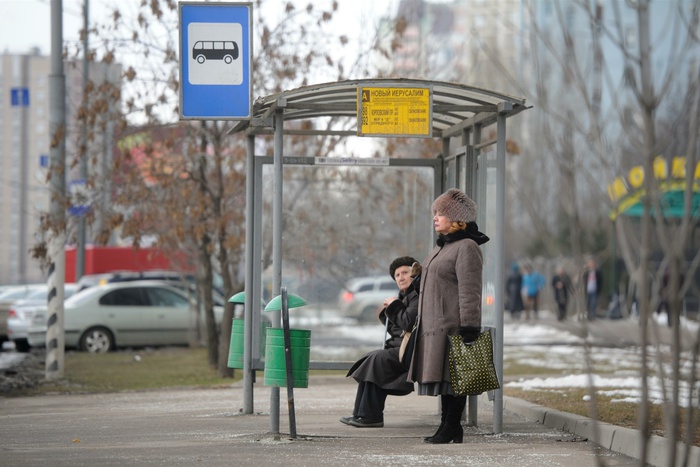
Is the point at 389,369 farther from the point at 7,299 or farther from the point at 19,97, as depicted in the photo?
the point at 19,97

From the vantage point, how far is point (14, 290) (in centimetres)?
3366

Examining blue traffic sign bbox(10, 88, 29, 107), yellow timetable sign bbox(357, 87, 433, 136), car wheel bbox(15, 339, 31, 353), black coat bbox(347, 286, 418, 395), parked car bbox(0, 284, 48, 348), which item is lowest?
car wheel bbox(15, 339, 31, 353)

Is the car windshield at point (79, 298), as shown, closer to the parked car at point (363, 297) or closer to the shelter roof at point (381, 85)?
the parked car at point (363, 297)

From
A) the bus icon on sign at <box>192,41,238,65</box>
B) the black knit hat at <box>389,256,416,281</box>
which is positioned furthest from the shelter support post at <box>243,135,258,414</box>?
the black knit hat at <box>389,256,416,281</box>

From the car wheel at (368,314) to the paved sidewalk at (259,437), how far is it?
86cm

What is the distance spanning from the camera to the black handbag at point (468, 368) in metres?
8.48

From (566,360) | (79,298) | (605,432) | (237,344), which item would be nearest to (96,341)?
(79,298)

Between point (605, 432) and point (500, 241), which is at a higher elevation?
point (500, 241)

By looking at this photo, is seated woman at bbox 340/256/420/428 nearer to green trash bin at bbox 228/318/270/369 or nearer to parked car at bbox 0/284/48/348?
green trash bin at bbox 228/318/270/369

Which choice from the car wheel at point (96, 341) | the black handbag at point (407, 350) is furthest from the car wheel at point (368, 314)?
the car wheel at point (96, 341)

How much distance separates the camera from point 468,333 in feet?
28.0

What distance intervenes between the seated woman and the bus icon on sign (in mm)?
2236

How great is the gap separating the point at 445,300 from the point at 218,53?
9.95ft

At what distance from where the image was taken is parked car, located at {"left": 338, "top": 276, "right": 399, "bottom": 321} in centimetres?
1229
